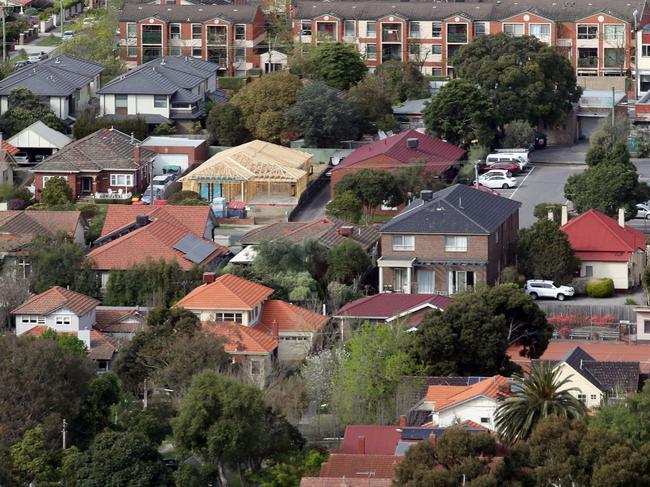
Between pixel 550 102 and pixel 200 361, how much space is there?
3244 centimetres

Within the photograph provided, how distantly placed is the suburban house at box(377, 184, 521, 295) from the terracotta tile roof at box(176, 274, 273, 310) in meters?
5.04

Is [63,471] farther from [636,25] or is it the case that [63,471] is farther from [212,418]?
[636,25]

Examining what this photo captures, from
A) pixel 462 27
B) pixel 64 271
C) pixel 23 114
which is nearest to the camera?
pixel 64 271

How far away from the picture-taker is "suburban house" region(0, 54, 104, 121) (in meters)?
89.2

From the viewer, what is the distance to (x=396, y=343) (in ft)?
191

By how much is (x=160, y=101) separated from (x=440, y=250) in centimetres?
2291

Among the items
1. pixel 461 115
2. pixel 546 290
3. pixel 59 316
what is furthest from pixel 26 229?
pixel 461 115

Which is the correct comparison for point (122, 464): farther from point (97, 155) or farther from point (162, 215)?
point (97, 155)

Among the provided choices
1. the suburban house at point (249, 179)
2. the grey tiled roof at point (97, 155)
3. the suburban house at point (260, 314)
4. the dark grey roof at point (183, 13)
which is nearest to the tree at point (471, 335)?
the suburban house at point (260, 314)

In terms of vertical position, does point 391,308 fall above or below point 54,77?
below

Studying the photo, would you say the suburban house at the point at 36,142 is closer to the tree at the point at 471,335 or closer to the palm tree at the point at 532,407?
the tree at the point at 471,335

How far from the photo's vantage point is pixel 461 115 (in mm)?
84000

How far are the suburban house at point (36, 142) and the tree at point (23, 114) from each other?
171cm

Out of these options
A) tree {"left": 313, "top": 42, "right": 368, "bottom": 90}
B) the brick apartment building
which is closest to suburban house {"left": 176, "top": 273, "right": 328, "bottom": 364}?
tree {"left": 313, "top": 42, "right": 368, "bottom": 90}
